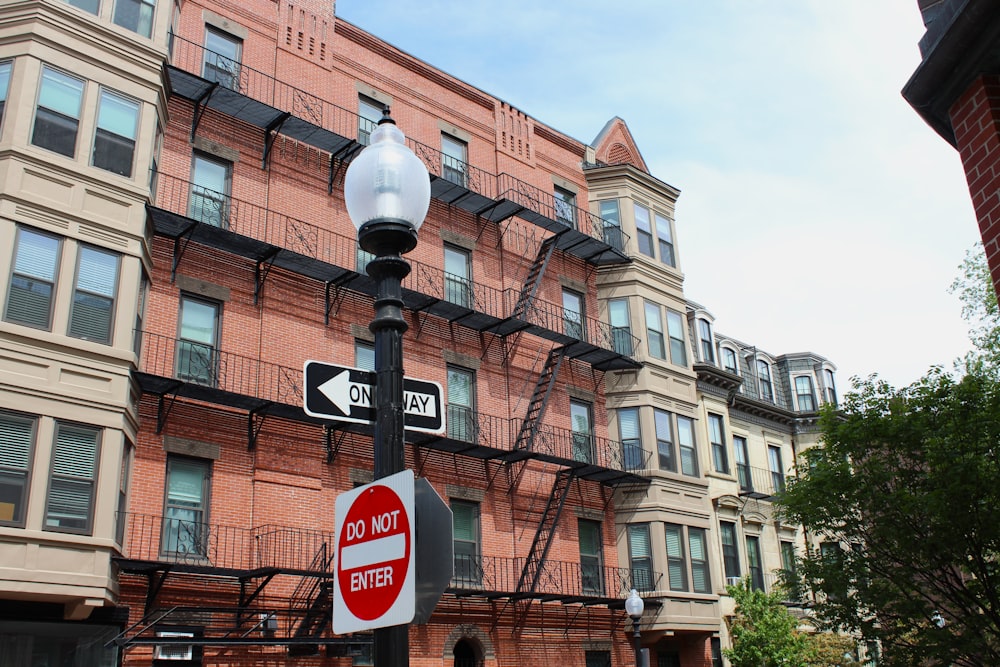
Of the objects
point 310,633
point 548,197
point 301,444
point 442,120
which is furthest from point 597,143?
point 310,633

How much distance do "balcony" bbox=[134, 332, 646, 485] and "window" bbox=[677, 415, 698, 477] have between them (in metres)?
5.03

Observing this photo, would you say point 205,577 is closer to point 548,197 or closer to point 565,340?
point 565,340

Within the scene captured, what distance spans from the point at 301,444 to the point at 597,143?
59.2ft

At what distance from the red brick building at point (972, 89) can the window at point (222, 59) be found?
18542mm

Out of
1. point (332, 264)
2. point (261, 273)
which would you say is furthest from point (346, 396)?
point (332, 264)

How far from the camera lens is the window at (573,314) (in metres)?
29.3

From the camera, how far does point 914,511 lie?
55.2 ft

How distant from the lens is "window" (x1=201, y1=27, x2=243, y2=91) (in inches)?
893

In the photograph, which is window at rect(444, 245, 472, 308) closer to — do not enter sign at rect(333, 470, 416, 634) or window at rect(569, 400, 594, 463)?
window at rect(569, 400, 594, 463)

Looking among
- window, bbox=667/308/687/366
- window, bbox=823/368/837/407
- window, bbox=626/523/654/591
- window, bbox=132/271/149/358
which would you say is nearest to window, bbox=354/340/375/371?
window, bbox=132/271/149/358

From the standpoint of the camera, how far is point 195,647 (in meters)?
18.2

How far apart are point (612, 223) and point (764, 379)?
12.9 m

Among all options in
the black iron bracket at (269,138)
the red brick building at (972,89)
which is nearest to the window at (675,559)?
the black iron bracket at (269,138)

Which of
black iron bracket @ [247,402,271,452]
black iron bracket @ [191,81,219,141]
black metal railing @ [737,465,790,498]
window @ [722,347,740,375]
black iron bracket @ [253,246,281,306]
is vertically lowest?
black iron bracket @ [247,402,271,452]
